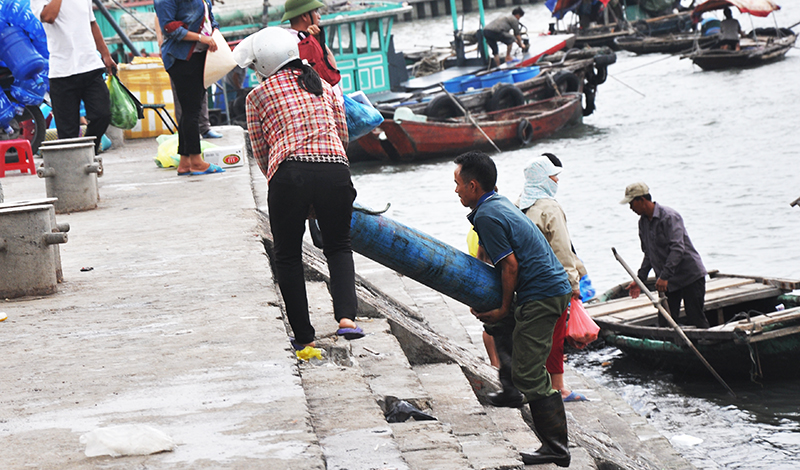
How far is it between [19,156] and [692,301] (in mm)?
5649

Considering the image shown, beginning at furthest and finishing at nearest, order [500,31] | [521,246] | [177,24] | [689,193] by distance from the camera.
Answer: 1. [500,31]
2. [689,193]
3. [177,24]
4. [521,246]

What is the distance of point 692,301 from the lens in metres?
7.09

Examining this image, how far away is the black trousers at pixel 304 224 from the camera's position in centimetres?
344

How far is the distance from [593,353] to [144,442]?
662 centimetres

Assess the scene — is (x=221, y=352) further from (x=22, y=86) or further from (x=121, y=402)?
(x=22, y=86)

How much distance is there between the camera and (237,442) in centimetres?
233

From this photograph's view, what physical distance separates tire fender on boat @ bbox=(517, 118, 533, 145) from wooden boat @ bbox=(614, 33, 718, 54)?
1664 cm

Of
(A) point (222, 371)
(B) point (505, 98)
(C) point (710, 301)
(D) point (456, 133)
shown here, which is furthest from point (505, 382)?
(B) point (505, 98)

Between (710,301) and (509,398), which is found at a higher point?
(509,398)

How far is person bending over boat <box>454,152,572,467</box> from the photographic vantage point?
3576 millimetres

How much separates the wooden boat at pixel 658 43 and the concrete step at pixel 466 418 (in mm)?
33015

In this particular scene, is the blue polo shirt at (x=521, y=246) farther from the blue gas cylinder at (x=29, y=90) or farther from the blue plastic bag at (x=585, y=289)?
the blue gas cylinder at (x=29, y=90)

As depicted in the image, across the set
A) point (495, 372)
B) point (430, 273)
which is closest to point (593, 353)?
point (495, 372)

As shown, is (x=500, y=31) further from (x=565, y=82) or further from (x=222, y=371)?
(x=222, y=371)
